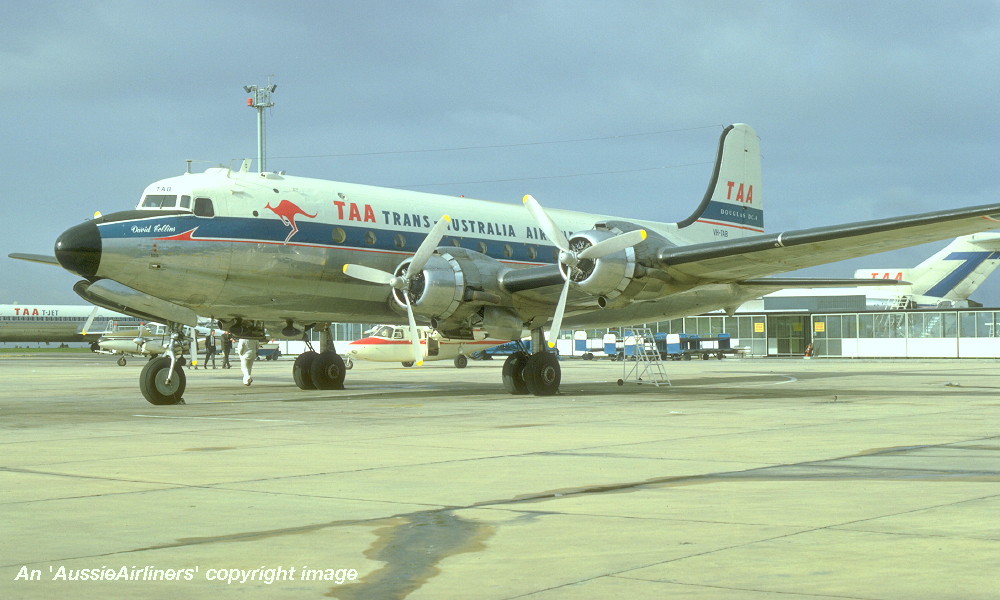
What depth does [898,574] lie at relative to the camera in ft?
14.7

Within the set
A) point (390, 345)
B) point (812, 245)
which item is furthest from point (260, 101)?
point (812, 245)

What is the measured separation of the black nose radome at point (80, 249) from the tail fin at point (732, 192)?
14.3 meters

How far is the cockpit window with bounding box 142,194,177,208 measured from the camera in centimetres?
1822

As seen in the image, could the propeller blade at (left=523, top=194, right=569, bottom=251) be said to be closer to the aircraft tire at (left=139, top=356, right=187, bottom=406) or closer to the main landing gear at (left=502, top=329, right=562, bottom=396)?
the main landing gear at (left=502, top=329, right=562, bottom=396)

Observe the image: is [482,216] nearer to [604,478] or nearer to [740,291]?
[740,291]

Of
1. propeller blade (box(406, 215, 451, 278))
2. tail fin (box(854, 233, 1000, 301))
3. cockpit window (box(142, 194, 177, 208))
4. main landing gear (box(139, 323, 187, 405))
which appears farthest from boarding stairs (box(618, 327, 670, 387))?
tail fin (box(854, 233, 1000, 301))

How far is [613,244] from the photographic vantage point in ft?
63.1

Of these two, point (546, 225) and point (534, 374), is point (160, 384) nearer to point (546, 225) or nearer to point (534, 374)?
point (534, 374)

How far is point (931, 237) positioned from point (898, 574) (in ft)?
52.8

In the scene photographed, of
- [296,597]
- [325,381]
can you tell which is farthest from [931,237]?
[296,597]

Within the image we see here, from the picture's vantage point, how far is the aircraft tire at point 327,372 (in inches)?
915

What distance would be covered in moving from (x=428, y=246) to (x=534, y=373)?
3.33 metres

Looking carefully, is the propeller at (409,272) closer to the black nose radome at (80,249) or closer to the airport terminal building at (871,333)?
the black nose radome at (80,249)

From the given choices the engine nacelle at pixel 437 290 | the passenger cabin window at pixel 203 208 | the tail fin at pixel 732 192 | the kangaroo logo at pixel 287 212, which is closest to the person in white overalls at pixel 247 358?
the kangaroo logo at pixel 287 212
